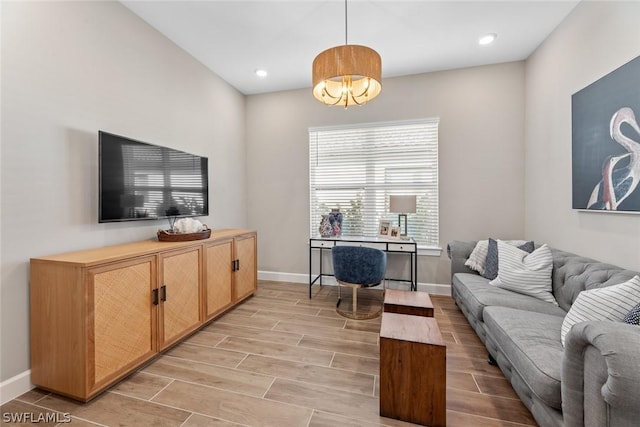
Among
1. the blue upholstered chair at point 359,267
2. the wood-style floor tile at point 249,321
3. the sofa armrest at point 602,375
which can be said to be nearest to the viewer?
the sofa armrest at point 602,375

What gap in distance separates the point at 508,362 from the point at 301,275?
2804 millimetres

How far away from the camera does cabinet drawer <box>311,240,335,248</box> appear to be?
11.6 ft

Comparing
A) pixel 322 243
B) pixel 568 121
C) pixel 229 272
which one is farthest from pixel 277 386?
pixel 568 121

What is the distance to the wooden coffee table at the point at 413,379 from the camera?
1.44 m

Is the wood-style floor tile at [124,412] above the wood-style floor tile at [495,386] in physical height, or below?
above

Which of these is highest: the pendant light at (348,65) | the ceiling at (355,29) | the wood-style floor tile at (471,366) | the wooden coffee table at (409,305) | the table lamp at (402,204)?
the ceiling at (355,29)

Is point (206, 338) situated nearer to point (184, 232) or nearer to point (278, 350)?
point (278, 350)

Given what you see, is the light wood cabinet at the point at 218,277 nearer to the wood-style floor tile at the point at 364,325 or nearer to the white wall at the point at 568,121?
the wood-style floor tile at the point at 364,325

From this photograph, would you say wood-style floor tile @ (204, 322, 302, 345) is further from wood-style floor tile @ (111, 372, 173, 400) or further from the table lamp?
the table lamp

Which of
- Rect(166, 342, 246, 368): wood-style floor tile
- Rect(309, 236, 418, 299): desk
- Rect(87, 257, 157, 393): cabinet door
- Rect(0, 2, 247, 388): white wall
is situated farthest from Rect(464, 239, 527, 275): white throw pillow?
Rect(0, 2, 247, 388): white wall

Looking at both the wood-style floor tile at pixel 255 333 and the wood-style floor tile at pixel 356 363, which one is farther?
the wood-style floor tile at pixel 255 333

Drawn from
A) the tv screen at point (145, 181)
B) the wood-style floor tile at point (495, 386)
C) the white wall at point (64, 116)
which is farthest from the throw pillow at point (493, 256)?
the white wall at point (64, 116)

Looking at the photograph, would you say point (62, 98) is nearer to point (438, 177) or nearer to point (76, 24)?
point (76, 24)

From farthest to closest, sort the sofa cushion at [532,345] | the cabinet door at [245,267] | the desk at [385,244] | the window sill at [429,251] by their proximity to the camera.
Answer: the window sill at [429,251] → the desk at [385,244] → the cabinet door at [245,267] → the sofa cushion at [532,345]
